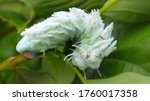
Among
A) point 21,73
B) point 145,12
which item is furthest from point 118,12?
point 21,73

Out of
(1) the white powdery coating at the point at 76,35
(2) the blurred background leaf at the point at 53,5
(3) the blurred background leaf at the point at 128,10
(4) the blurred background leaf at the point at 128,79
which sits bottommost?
(4) the blurred background leaf at the point at 128,79

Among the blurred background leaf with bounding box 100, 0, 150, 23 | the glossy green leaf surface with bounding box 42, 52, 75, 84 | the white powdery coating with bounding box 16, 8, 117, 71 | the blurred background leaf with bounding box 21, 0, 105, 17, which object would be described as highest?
the blurred background leaf with bounding box 21, 0, 105, 17

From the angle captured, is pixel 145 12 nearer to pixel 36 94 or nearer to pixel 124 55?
pixel 124 55

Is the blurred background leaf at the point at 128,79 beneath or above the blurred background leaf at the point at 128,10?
beneath
